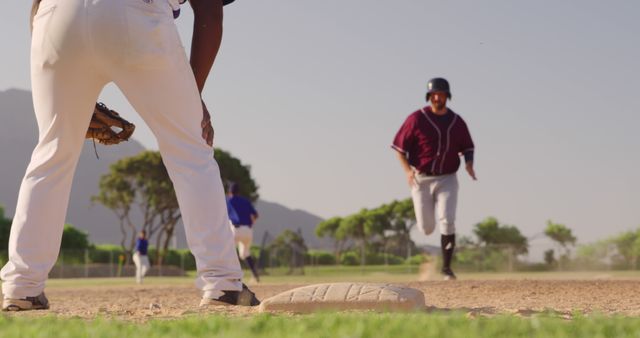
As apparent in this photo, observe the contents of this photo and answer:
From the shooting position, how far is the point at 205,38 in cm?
476

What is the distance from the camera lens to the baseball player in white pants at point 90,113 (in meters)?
4.30

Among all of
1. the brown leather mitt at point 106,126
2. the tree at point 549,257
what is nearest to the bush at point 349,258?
the tree at point 549,257

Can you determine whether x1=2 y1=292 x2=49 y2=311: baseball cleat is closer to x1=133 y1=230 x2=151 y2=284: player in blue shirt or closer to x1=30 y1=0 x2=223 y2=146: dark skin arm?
x1=30 y1=0 x2=223 y2=146: dark skin arm

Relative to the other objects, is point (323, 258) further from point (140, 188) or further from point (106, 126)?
point (106, 126)

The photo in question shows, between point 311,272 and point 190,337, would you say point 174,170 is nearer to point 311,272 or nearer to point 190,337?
point 190,337

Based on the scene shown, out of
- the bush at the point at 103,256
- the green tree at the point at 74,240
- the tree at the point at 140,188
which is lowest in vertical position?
the bush at the point at 103,256

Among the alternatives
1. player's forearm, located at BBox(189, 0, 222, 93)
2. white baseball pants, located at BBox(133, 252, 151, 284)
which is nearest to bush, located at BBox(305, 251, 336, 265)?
white baseball pants, located at BBox(133, 252, 151, 284)

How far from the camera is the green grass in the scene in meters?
2.95

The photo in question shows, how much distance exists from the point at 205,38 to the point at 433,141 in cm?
731

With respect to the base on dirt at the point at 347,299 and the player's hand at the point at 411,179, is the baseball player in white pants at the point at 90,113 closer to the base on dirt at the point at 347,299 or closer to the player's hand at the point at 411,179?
the base on dirt at the point at 347,299

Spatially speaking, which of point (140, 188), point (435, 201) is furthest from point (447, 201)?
point (140, 188)

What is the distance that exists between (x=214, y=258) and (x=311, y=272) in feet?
123

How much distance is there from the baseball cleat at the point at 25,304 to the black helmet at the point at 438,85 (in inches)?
314

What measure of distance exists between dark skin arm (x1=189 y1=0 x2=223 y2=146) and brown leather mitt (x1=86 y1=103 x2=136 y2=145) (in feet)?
1.85
